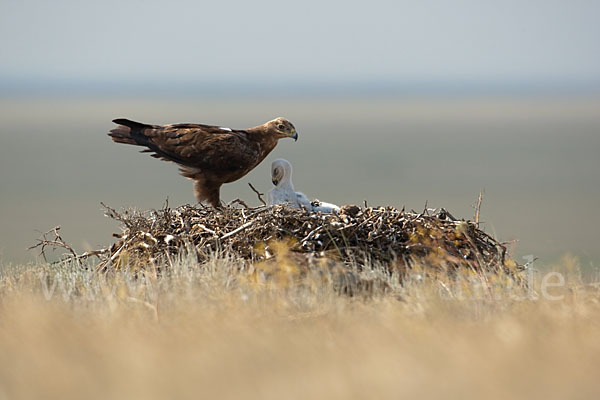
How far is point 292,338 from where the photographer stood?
5.64m

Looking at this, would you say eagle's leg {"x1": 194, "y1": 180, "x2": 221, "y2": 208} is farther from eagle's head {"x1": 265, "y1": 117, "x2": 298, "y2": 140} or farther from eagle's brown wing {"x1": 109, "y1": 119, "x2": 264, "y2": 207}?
eagle's head {"x1": 265, "y1": 117, "x2": 298, "y2": 140}

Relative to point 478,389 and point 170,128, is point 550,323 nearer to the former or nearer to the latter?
point 478,389

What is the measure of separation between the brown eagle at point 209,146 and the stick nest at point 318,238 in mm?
1017

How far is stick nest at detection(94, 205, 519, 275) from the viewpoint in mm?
8344

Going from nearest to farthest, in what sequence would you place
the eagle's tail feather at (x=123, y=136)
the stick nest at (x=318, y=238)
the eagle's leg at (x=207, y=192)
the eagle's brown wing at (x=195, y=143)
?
the stick nest at (x=318, y=238), the eagle's brown wing at (x=195, y=143), the eagle's leg at (x=207, y=192), the eagle's tail feather at (x=123, y=136)

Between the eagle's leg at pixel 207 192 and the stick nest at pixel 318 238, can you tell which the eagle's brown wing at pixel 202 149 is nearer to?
the eagle's leg at pixel 207 192

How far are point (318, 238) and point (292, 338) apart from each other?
2873mm

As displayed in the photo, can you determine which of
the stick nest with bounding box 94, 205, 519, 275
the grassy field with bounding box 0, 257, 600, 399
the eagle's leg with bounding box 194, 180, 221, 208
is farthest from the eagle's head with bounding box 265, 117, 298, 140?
the grassy field with bounding box 0, 257, 600, 399

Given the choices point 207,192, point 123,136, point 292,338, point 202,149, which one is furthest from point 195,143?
point 292,338

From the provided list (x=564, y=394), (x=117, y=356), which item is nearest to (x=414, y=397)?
(x=564, y=394)

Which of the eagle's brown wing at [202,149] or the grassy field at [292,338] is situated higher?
the eagle's brown wing at [202,149]

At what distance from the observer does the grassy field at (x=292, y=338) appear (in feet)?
15.9

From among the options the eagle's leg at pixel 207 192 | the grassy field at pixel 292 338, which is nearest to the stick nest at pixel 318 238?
the grassy field at pixel 292 338

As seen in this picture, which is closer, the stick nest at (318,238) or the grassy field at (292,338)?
the grassy field at (292,338)
